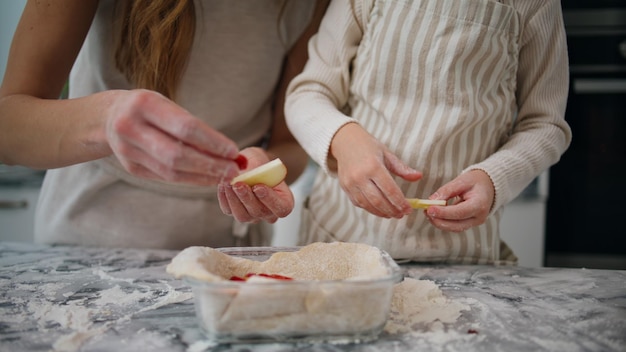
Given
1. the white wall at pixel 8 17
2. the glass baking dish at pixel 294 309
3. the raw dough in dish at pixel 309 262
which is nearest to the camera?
the glass baking dish at pixel 294 309

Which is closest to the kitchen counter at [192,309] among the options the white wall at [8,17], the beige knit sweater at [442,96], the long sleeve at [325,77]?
the beige knit sweater at [442,96]

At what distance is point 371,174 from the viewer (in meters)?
0.78

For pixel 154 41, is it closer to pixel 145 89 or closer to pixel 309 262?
pixel 145 89

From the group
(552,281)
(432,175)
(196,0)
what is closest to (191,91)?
(196,0)

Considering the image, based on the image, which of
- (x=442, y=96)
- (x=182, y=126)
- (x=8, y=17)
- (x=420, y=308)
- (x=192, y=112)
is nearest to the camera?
(x=182, y=126)

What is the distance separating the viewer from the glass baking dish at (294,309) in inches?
22.4

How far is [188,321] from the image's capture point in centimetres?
67

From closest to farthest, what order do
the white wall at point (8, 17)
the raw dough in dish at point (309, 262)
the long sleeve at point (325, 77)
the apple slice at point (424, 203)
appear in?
the raw dough in dish at point (309, 262), the apple slice at point (424, 203), the long sleeve at point (325, 77), the white wall at point (8, 17)

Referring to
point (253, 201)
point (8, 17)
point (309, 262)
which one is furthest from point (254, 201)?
point (8, 17)

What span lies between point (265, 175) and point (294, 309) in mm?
213

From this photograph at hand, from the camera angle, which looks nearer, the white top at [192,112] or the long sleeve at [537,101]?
the long sleeve at [537,101]

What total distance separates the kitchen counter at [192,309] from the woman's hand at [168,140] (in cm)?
18

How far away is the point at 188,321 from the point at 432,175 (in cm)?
44

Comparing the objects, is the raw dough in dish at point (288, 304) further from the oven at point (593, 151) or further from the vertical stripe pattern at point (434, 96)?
the oven at point (593, 151)
